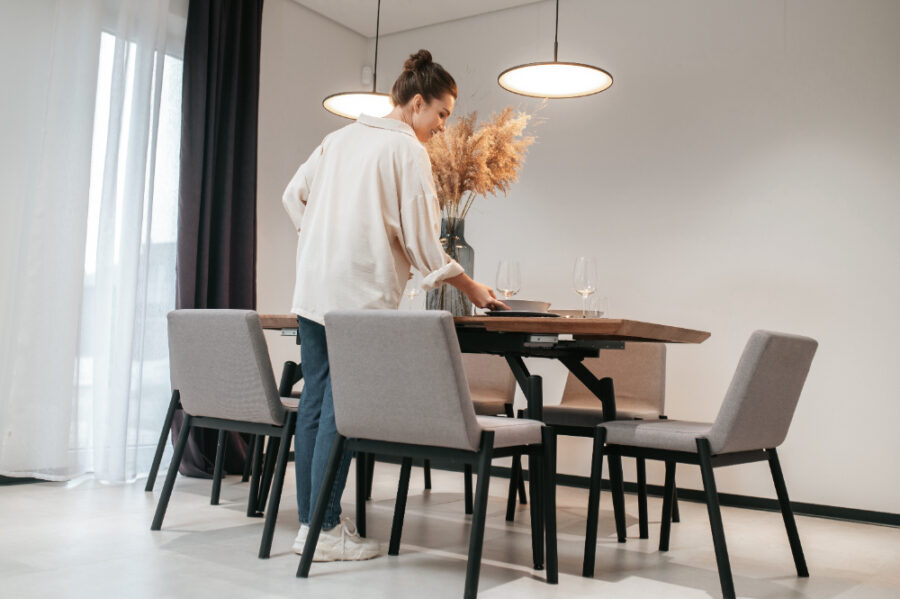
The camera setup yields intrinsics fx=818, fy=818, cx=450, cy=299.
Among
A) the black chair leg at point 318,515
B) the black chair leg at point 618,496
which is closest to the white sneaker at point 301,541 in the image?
the black chair leg at point 318,515

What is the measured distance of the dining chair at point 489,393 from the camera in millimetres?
3420

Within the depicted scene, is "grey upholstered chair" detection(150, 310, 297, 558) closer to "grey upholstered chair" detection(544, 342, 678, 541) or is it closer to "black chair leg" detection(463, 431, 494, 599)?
"black chair leg" detection(463, 431, 494, 599)

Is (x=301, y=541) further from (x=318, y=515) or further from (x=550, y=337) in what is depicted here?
(x=550, y=337)

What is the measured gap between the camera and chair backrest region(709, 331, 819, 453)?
82.4 inches

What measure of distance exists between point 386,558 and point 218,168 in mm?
2504

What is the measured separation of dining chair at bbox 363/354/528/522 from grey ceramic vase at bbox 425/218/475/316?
0.68m

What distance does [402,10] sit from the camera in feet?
16.1

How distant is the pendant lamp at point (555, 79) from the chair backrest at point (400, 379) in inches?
58.8

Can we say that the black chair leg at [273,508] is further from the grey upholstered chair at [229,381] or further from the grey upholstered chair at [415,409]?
the grey upholstered chair at [415,409]

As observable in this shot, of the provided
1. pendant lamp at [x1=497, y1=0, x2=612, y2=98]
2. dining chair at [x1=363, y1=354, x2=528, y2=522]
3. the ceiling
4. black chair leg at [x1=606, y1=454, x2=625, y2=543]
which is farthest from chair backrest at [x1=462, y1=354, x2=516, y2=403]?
the ceiling

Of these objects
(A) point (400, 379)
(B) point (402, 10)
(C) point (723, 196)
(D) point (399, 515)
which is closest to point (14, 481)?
(D) point (399, 515)

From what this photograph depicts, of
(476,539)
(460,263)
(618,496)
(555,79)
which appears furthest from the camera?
(555,79)

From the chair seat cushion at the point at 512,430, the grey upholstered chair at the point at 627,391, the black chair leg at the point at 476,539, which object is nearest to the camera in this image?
the black chair leg at the point at 476,539

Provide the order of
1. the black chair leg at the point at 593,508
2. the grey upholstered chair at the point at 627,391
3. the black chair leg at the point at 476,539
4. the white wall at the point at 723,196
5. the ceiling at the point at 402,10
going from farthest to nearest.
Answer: the ceiling at the point at 402,10
the white wall at the point at 723,196
the grey upholstered chair at the point at 627,391
the black chair leg at the point at 593,508
the black chair leg at the point at 476,539
